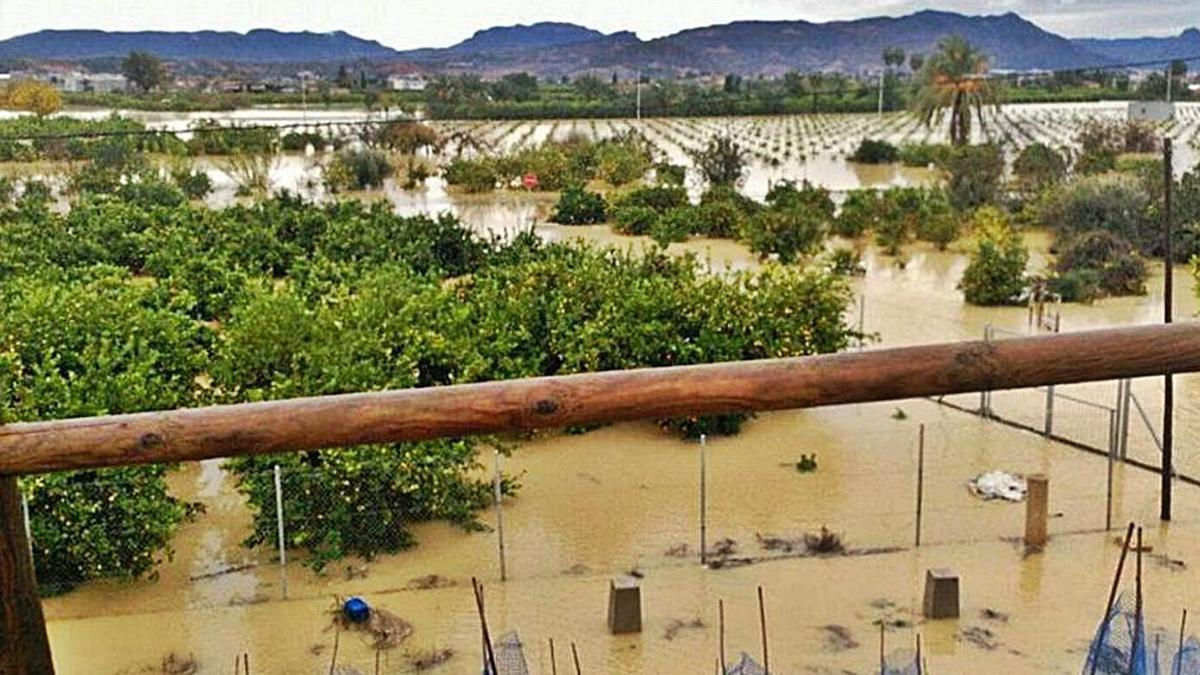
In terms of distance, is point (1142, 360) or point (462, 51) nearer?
point (1142, 360)

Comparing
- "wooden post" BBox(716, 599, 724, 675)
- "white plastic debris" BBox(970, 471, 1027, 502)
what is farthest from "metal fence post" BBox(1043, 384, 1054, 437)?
"wooden post" BBox(716, 599, 724, 675)

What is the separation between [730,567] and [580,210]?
1750 centimetres

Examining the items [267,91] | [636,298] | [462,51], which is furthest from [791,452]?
[462,51]

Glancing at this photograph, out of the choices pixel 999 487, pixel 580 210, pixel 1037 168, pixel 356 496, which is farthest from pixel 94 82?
pixel 999 487

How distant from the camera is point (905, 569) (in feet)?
23.6

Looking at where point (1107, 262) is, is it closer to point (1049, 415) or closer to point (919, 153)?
point (1049, 415)

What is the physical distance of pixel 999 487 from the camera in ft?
27.7

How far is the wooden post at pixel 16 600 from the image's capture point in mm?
2008

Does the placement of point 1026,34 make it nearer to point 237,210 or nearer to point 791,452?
point 237,210

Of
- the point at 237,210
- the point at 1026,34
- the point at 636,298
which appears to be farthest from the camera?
the point at 1026,34

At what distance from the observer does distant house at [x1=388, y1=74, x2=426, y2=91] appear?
53.6 metres

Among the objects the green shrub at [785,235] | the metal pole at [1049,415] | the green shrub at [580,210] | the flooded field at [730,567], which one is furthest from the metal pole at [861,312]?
the green shrub at [580,210]

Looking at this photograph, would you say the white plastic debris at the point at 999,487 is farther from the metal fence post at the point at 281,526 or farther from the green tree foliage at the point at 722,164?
the green tree foliage at the point at 722,164

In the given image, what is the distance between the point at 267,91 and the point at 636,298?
42.6 m
